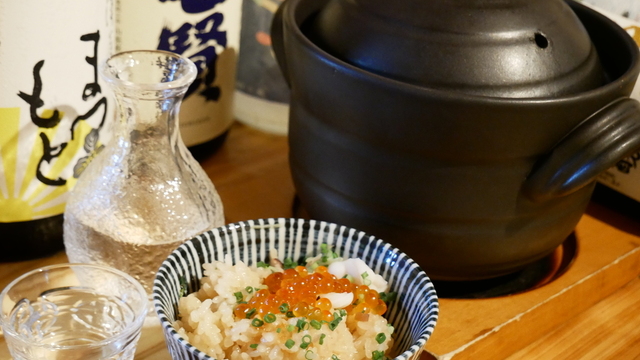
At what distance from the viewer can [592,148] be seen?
2.01 ft

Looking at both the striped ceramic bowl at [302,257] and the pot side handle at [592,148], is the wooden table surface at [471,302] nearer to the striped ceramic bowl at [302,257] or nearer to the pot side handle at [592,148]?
the striped ceramic bowl at [302,257]

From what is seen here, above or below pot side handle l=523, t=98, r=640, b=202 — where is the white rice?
below

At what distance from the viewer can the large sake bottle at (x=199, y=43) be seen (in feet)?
2.66

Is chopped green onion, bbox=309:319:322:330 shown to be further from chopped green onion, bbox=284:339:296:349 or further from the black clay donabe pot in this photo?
the black clay donabe pot


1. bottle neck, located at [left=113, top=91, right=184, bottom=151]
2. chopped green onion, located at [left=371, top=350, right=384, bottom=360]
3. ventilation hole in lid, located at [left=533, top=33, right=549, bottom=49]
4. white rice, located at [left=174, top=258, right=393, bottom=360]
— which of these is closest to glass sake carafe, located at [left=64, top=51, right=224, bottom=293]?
bottle neck, located at [left=113, top=91, right=184, bottom=151]

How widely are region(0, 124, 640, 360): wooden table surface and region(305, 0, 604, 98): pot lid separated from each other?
9.5 inches

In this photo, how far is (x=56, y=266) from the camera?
664 mm

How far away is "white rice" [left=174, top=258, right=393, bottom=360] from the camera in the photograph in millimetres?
557

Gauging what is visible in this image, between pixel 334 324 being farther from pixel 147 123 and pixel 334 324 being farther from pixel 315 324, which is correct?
pixel 147 123

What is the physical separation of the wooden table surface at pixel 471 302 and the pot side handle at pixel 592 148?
0.18 meters

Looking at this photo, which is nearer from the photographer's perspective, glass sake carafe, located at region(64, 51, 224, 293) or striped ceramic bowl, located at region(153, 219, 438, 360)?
striped ceramic bowl, located at region(153, 219, 438, 360)

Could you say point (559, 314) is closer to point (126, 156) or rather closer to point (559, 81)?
point (559, 81)

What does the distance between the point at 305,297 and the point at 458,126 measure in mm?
199

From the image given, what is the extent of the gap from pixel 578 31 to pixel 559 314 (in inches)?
12.2
